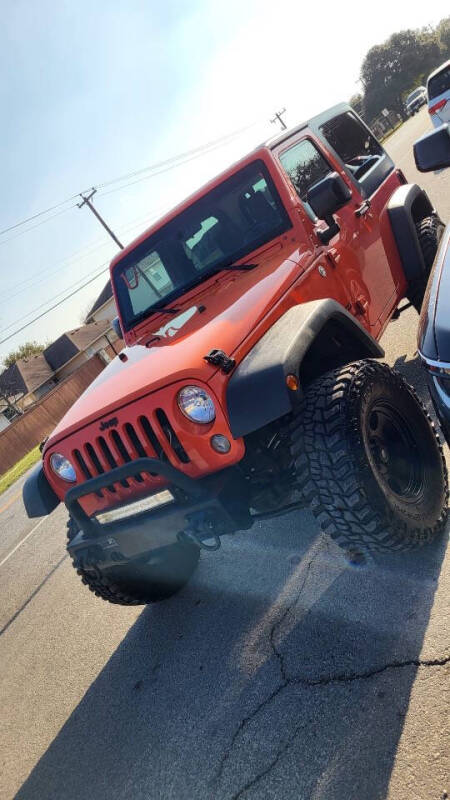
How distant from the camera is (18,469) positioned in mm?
17141

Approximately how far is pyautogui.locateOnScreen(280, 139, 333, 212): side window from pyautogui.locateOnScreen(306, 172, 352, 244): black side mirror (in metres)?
0.19

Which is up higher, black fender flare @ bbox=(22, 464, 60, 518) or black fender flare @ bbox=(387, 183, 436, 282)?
black fender flare @ bbox=(22, 464, 60, 518)

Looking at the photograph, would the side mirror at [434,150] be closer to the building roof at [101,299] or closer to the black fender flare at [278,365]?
the black fender flare at [278,365]

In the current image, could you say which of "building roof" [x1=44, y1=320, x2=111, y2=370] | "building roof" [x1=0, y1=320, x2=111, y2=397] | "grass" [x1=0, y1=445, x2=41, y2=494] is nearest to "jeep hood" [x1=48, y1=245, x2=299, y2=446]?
"grass" [x1=0, y1=445, x2=41, y2=494]

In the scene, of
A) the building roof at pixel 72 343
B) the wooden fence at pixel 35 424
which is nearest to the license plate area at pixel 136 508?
the wooden fence at pixel 35 424

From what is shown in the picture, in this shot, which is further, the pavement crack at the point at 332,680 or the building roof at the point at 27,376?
the building roof at the point at 27,376

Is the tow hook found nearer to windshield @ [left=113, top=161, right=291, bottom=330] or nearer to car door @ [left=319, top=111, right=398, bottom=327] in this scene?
windshield @ [left=113, top=161, right=291, bottom=330]

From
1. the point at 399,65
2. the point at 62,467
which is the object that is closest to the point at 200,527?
the point at 62,467

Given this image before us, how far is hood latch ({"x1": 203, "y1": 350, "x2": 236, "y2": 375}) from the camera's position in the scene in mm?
2268

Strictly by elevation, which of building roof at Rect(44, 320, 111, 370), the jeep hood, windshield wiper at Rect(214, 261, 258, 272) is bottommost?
building roof at Rect(44, 320, 111, 370)

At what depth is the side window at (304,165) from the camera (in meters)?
3.48

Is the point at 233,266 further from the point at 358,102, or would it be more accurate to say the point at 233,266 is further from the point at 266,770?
the point at 358,102

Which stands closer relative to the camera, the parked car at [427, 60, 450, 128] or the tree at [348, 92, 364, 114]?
the parked car at [427, 60, 450, 128]

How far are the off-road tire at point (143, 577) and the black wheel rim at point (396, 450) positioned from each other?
3.87ft
